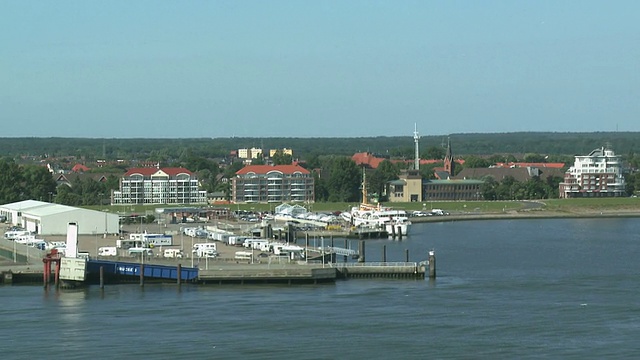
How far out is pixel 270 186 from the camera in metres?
88.3

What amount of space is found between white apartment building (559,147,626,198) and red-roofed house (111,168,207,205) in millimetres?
24768

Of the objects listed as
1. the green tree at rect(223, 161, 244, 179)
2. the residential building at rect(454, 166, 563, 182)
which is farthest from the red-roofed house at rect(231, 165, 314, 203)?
the residential building at rect(454, 166, 563, 182)

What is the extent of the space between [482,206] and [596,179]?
491 inches

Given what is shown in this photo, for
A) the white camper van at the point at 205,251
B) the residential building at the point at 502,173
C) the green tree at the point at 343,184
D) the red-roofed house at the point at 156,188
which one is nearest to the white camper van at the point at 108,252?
the white camper van at the point at 205,251

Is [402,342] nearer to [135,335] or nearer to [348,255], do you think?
[135,335]

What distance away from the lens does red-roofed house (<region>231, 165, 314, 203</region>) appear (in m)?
88.0

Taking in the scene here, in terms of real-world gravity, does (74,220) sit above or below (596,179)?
below

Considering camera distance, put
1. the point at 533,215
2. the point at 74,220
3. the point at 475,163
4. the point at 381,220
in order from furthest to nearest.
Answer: the point at 475,163
the point at 533,215
the point at 381,220
the point at 74,220

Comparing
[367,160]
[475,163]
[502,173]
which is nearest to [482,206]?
[502,173]

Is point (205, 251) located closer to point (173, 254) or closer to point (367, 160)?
point (173, 254)

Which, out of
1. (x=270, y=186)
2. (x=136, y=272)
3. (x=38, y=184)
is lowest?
(x=136, y=272)

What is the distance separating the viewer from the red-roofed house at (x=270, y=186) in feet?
289

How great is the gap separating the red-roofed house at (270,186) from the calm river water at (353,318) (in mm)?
46202

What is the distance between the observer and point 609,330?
2945cm
